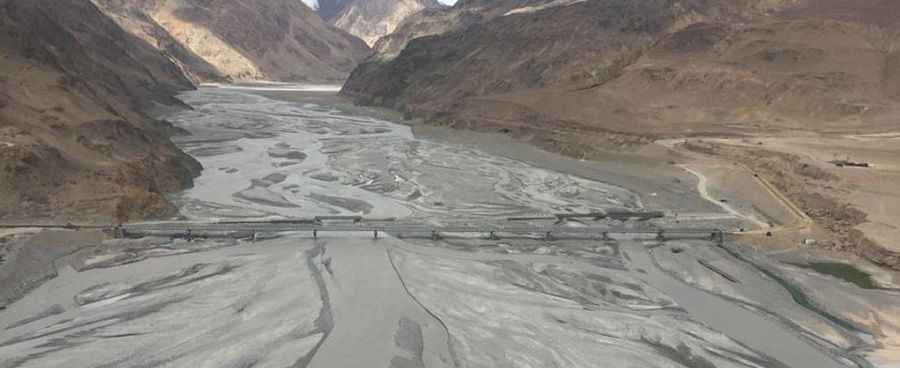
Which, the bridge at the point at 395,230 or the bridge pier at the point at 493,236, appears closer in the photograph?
the bridge at the point at 395,230

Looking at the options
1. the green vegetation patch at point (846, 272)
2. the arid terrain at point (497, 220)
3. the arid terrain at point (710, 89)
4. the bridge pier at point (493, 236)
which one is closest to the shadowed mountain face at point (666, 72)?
the arid terrain at point (710, 89)

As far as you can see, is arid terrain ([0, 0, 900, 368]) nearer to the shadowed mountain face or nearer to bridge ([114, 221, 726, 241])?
bridge ([114, 221, 726, 241])

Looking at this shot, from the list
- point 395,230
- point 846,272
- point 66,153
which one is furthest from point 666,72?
point 66,153

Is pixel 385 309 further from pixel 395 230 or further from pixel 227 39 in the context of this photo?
pixel 227 39

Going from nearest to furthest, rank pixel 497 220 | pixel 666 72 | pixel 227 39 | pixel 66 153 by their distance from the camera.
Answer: pixel 497 220
pixel 66 153
pixel 666 72
pixel 227 39

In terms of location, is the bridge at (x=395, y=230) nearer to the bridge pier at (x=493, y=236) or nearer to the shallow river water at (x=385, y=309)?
the bridge pier at (x=493, y=236)

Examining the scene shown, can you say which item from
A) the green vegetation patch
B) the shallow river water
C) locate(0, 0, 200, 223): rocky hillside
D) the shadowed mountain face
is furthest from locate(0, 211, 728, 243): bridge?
the shadowed mountain face
